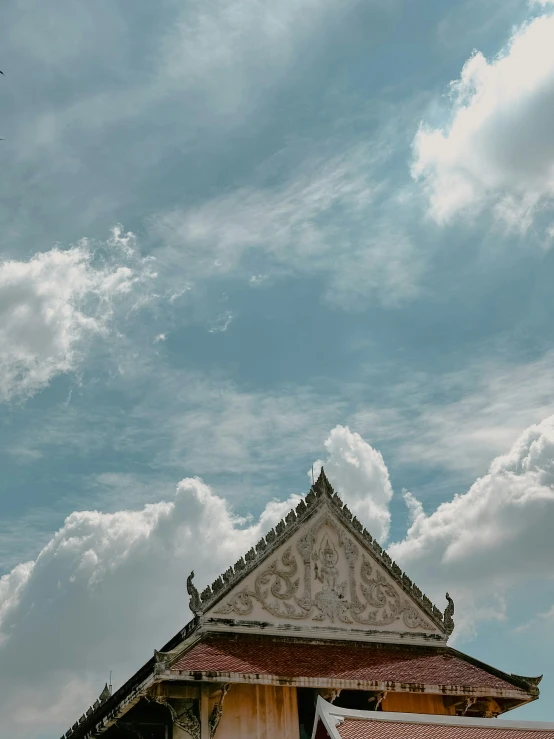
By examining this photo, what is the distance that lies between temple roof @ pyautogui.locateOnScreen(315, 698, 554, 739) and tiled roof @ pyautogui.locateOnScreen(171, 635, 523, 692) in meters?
3.07

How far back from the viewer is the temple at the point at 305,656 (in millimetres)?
16734

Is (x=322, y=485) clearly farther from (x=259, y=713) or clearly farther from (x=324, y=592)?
(x=259, y=713)

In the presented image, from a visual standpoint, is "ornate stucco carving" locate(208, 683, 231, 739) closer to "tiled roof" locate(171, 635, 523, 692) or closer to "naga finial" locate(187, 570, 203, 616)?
"tiled roof" locate(171, 635, 523, 692)

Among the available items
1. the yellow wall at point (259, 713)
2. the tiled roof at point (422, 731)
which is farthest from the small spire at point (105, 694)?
the tiled roof at point (422, 731)

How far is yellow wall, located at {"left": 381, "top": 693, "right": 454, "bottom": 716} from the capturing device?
18.2 meters

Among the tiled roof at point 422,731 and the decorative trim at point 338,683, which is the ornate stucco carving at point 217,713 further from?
the tiled roof at point 422,731

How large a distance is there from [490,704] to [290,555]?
5004 mm

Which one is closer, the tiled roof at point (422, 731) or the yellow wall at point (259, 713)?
the tiled roof at point (422, 731)

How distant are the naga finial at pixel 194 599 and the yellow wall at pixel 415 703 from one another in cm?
397

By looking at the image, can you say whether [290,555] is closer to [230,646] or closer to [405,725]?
[230,646]

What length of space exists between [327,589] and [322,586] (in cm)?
12

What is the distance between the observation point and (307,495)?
2028 centimetres

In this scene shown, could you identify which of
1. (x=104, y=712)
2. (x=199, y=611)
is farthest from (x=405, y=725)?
(x=104, y=712)

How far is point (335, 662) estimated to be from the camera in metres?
17.8
